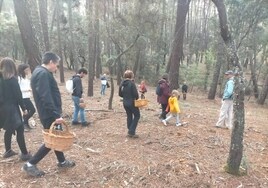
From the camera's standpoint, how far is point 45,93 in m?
4.87

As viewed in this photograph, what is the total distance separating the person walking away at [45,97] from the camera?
4.89 m

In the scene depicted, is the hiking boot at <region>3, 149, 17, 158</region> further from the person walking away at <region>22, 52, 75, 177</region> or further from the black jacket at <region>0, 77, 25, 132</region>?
the person walking away at <region>22, 52, 75, 177</region>

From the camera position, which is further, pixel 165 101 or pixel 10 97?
pixel 165 101

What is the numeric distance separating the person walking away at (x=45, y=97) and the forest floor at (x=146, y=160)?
1.12ft

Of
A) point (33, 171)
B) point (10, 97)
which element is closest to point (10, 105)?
point (10, 97)

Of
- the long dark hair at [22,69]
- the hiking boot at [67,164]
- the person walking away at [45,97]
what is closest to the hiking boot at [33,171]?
the person walking away at [45,97]

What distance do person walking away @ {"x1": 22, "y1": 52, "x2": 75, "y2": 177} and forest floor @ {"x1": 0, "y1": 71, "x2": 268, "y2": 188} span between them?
340mm

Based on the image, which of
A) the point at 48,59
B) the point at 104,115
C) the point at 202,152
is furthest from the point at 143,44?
the point at 48,59

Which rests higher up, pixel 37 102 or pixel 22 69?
pixel 22 69

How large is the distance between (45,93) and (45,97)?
0.06m

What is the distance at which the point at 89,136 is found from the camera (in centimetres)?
791

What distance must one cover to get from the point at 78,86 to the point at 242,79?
4794 mm

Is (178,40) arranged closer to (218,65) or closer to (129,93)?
(218,65)

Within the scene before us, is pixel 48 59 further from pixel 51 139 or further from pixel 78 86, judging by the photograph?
pixel 78 86
